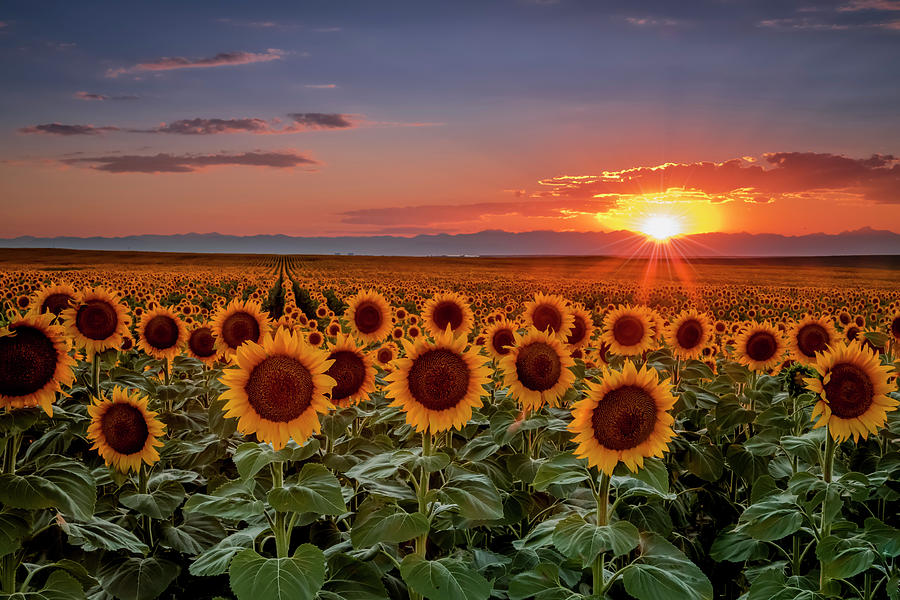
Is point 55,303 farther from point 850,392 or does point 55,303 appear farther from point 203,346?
point 850,392

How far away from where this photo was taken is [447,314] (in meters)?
9.08

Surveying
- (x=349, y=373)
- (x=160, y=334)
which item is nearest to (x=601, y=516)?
(x=349, y=373)

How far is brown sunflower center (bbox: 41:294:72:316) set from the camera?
750cm

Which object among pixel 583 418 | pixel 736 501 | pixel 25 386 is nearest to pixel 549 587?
pixel 583 418

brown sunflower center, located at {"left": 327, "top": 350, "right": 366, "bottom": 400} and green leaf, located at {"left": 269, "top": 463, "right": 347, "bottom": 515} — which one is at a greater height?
brown sunflower center, located at {"left": 327, "top": 350, "right": 366, "bottom": 400}

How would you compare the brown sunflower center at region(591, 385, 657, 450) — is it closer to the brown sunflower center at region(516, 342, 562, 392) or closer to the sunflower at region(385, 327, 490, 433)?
the sunflower at region(385, 327, 490, 433)

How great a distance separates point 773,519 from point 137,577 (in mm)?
4603

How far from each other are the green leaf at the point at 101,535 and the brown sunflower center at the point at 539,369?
3178 millimetres

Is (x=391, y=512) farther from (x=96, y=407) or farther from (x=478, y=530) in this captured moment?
(x=96, y=407)

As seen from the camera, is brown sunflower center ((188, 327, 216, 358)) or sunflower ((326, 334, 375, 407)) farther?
brown sunflower center ((188, 327, 216, 358))

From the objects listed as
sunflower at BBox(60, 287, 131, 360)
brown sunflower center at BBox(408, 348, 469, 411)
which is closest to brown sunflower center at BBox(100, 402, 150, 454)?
sunflower at BBox(60, 287, 131, 360)

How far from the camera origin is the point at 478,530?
19.1 feet

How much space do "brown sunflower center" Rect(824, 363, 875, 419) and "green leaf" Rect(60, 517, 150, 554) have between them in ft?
16.8

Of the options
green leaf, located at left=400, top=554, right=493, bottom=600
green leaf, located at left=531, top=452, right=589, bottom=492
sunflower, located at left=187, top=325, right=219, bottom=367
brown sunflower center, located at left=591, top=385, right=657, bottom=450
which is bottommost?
green leaf, located at left=400, top=554, right=493, bottom=600
